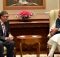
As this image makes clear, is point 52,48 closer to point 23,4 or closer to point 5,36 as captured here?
point 5,36

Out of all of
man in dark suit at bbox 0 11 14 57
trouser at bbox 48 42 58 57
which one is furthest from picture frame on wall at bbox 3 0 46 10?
trouser at bbox 48 42 58 57

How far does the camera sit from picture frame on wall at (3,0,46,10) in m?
7.68

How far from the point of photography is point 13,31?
299 inches

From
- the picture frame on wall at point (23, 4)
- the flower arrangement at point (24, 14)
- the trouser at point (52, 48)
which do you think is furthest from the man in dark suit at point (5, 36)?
the picture frame on wall at point (23, 4)

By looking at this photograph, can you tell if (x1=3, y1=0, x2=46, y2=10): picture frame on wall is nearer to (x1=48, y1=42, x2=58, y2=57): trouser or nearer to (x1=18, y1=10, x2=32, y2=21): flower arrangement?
(x1=18, y1=10, x2=32, y2=21): flower arrangement

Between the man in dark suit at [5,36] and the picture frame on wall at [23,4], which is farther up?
the picture frame on wall at [23,4]

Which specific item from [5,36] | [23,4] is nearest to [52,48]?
[5,36]

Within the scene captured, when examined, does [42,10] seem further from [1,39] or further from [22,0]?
[1,39]

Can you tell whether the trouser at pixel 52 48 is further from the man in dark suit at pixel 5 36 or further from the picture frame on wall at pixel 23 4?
the picture frame on wall at pixel 23 4

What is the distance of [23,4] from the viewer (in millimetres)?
7723

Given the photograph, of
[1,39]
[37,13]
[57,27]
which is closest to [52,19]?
[57,27]

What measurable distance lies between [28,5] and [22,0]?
242 mm

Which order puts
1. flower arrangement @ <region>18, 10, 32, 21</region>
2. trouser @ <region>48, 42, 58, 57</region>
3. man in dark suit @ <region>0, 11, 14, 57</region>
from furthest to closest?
1. flower arrangement @ <region>18, 10, 32, 21</region>
2. trouser @ <region>48, 42, 58, 57</region>
3. man in dark suit @ <region>0, 11, 14, 57</region>

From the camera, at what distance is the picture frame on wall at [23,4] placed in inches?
302
